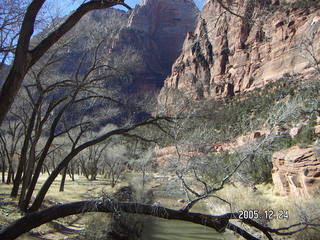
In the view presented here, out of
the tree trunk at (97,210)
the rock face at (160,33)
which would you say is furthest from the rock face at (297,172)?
the rock face at (160,33)

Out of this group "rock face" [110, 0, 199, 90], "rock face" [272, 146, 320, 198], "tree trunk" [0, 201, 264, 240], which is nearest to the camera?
"tree trunk" [0, 201, 264, 240]

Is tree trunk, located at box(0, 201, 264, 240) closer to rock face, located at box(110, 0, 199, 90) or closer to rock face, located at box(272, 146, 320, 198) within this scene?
rock face, located at box(272, 146, 320, 198)

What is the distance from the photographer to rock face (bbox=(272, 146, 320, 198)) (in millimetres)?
14219

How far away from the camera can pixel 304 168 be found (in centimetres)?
1496

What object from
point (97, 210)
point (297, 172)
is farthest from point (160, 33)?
point (97, 210)

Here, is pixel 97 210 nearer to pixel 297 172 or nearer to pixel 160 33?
pixel 297 172

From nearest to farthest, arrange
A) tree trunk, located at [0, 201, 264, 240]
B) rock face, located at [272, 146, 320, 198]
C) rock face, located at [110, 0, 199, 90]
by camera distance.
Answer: tree trunk, located at [0, 201, 264, 240]
rock face, located at [272, 146, 320, 198]
rock face, located at [110, 0, 199, 90]

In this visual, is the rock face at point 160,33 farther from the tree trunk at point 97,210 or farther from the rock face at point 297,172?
the tree trunk at point 97,210

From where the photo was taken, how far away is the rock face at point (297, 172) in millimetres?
14219

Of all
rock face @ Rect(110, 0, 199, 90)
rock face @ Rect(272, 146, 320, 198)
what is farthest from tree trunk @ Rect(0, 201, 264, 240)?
rock face @ Rect(110, 0, 199, 90)

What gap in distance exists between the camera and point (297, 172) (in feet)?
51.2

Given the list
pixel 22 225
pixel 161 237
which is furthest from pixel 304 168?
pixel 22 225

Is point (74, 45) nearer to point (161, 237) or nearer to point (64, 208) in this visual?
point (64, 208)

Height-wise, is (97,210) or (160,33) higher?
(160,33)
